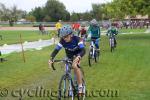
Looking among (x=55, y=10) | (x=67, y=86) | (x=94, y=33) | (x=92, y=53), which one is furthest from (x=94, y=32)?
(x=55, y=10)

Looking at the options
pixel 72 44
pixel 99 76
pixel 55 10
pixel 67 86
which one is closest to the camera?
pixel 67 86

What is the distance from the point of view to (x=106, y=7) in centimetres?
5197

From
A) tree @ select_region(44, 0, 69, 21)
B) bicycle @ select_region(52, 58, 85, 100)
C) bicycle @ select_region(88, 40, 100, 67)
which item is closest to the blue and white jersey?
bicycle @ select_region(52, 58, 85, 100)

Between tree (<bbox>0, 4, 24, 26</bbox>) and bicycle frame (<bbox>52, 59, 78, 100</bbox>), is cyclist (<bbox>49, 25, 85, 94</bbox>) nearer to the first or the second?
bicycle frame (<bbox>52, 59, 78, 100</bbox>)

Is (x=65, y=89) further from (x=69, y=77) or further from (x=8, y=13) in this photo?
(x=8, y=13)

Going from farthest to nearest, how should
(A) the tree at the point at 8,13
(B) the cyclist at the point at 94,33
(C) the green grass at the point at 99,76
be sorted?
(A) the tree at the point at 8,13 < (B) the cyclist at the point at 94,33 < (C) the green grass at the point at 99,76

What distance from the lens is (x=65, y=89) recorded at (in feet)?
33.2

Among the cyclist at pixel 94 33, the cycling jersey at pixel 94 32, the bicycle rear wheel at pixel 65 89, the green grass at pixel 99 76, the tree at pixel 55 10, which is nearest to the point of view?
the bicycle rear wheel at pixel 65 89

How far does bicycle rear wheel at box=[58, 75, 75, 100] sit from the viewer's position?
33.1 feet

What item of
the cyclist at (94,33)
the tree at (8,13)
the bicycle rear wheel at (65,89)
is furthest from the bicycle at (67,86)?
the tree at (8,13)

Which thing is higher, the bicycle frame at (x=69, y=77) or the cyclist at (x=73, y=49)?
the cyclist at (x=73, y=49)

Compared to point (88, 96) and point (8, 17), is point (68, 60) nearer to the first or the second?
point (88, 96)

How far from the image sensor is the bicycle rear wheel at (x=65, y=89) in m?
10.1

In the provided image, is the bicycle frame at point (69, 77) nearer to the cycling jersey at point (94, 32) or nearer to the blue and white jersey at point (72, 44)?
the blue and white jersey at point (72, 44)
